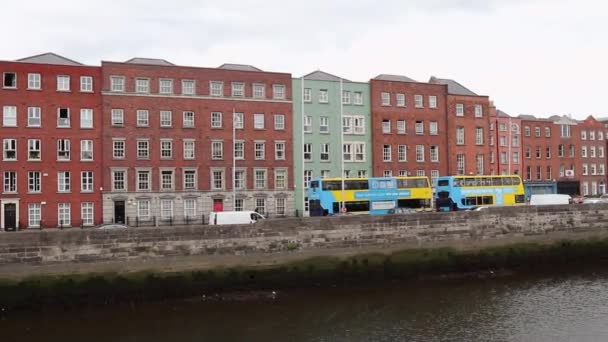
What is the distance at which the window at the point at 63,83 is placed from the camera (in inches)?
1820

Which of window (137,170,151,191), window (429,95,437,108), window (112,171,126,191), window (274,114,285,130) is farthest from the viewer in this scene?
window (429,95,437,108)

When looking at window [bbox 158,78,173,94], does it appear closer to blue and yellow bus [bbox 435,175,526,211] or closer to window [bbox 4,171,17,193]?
window [bbox 4,171,17,193]

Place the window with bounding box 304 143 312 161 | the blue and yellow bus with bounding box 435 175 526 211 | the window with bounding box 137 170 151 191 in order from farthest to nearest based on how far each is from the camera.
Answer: the window with bounding box 304 143 312 161 → the window with bounding box 137 170 151 191 → the blue and yellow bus with bounding box 435 175 526 211

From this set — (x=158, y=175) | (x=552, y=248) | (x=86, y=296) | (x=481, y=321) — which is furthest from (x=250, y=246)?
(x=158, y=175)

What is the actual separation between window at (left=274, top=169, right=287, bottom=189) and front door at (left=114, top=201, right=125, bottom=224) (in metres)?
13.9

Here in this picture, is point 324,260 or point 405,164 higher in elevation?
point 405,164

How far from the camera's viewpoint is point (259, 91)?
53031 mm

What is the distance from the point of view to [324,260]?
28688 millimetres

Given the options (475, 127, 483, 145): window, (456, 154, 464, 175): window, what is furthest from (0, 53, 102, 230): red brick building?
(475, 127, 483, 145): window

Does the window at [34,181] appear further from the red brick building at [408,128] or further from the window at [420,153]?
the window at [420,153]

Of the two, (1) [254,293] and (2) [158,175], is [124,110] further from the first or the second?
(1) [254,293]

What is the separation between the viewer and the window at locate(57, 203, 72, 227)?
149 ft

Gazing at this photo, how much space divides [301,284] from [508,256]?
1356 cm

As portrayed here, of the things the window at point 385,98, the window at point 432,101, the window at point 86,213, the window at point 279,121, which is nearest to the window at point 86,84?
the window at point 86,213
